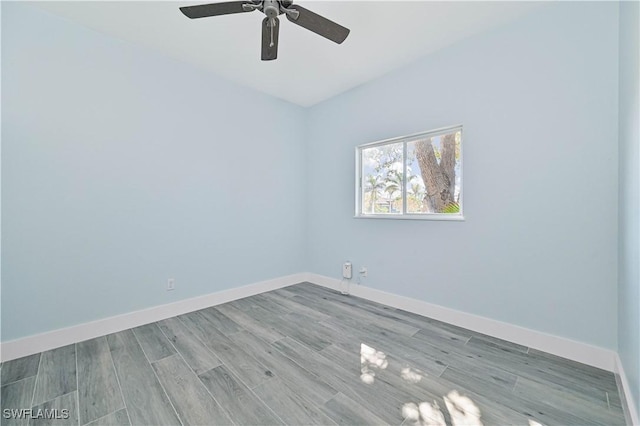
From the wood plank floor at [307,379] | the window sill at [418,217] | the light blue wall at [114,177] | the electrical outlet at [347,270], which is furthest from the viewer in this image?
the electrical outlet at [347,270]

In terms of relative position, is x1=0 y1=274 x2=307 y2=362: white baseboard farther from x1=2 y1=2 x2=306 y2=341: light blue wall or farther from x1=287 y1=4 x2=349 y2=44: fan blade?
x1=287 y1=4 x2=349 y2=44: fan blade

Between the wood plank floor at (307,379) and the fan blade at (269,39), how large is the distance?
7.81ft

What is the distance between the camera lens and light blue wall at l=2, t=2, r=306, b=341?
80.6 inches

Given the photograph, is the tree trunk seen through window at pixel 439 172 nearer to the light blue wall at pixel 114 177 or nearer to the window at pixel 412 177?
the window at pixel 412 177

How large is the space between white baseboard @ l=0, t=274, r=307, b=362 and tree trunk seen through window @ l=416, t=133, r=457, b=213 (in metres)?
2.44

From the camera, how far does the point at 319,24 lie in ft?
5.94

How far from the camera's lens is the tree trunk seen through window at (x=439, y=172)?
105 inches

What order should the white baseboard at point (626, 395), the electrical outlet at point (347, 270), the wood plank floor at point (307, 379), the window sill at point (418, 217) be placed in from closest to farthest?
the white baseboard at point (626, 395) < the wood plank floor at point (307, 379) < the window sill at point (418, 217) < the electrical outlet at point (347, 270)

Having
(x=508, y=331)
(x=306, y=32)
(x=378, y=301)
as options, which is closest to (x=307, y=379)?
(x=378, y=301)

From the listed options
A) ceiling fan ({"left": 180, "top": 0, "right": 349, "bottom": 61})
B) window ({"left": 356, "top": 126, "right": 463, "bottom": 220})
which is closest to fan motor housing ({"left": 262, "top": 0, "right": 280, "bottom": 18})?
ceiling fan ({"left": 180, "top": 0, "right": 349, "bottom": 61})

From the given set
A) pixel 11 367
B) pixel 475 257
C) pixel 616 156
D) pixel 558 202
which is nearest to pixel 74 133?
pixel 11 367

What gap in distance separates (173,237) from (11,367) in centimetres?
141

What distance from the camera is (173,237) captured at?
2818 millimetres

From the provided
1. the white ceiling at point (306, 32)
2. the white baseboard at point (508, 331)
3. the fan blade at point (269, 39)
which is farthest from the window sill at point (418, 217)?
the fan blade at point (269, 39)
